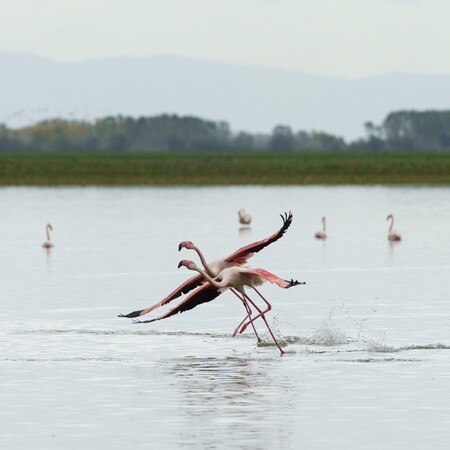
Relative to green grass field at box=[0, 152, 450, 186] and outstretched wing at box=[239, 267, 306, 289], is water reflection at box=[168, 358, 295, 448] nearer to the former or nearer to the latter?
outstretched wing at box=[239, 267, 306, 289]

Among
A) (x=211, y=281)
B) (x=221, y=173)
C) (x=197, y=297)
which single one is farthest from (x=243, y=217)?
(x=221, y=173)

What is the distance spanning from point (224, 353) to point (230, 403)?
3464 mm

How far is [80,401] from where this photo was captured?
1338cm

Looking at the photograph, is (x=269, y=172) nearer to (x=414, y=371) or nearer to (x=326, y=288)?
(x=326, y=288)

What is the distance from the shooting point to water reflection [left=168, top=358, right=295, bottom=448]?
11648 mm

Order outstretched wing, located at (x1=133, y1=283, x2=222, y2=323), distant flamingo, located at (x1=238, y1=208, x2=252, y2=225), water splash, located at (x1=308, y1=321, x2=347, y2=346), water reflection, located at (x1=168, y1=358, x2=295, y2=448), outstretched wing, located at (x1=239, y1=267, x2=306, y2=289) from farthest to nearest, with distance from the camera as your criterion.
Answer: distant flamingo, located at (x1=238, y1=208, x2=252, y2=225), water splash, located at (x1=308, y1=321, x2=347, y2=346), outstretched wing, located at (x1=133, y1=283, x2=222, y2=323), outstretched wing, located at (x1=239, y1=267, x2=306, y2=289), water reflection, located at (x1=168, y1=358, x2=295, y2=448)

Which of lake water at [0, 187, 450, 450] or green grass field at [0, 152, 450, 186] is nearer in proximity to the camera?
lake water at [0, 187, 450, 450]

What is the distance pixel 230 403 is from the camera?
13180 millimetres

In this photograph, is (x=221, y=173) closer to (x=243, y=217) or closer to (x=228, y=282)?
(x=243, y=217)

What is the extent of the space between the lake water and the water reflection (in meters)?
0.02

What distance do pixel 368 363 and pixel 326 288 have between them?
8691 millimetres

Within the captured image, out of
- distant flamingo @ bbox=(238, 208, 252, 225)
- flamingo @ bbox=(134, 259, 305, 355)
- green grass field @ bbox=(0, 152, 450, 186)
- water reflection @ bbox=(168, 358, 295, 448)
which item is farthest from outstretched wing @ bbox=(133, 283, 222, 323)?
green grass field @ bbox=(0, 152, 450, 186)

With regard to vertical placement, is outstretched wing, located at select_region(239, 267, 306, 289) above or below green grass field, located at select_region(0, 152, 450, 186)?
below

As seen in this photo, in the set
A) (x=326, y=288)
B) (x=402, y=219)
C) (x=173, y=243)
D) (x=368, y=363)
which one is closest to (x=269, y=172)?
(x=402, y=219)
